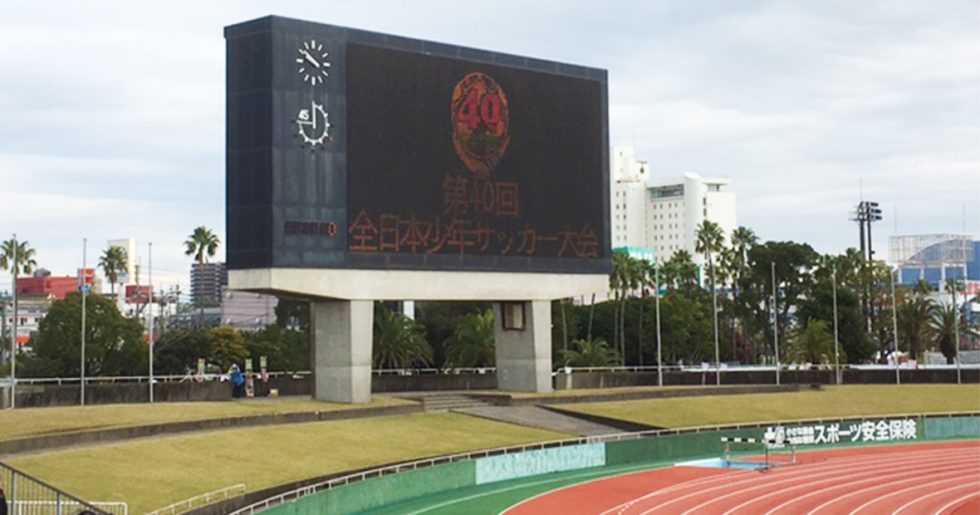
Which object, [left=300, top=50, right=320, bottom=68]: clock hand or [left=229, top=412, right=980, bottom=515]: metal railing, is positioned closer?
[left=229, top=412, right=980, bottom=515]: metal railing

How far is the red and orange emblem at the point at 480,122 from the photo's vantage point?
57.8m

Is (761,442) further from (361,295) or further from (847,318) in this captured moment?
(847,318)

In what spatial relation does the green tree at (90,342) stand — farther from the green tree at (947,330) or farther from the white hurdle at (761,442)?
the green tree at (947,330)

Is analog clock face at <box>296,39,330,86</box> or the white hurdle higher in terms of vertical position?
analog clock face at <box>296,39,330,86</box>

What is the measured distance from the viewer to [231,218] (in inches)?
2046

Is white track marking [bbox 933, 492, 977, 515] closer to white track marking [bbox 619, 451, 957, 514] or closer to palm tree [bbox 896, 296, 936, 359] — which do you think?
white track marking [bbox 619, 451, 957, 514]

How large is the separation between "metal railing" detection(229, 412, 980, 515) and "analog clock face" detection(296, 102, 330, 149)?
1504cm

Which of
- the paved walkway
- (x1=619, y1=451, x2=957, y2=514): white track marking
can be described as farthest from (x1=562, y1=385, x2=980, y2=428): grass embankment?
(x1=619, y1=451, x2=957, y2=514): white track marking

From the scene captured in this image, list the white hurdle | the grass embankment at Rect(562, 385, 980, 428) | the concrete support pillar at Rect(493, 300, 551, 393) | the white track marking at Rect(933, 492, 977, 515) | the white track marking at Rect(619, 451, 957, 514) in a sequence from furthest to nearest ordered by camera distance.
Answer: the grass embankment at Rect(562, 385, 980, 428)
the concrete support pillar at Rect(493, 300, 551, 393)
the white hurdle
the white track marking at Rect(619, 451, 957, 514)
the white track marking at Rect(933, 492, 977, 515)

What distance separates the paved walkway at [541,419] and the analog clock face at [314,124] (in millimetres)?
15772

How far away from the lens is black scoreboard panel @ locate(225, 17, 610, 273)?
51625 millimetres

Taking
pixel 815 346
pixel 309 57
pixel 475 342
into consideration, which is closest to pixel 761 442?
pixel 309 57

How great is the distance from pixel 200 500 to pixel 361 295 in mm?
21533

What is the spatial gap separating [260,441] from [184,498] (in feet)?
36.2
